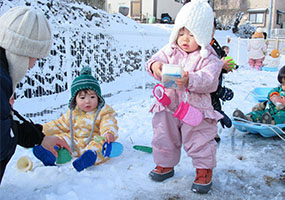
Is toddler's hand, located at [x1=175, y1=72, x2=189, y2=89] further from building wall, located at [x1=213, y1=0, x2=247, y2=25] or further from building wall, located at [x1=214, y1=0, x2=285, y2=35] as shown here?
building wall, located at [x1=214, y1=0, x2=285, y2=35]

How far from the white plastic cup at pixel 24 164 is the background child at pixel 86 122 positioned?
16.1 inches

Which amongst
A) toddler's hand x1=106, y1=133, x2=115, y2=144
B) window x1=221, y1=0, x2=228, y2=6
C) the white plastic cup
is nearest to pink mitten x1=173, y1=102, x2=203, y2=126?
toddler's hand x1=106, y1=133, x2=115, y2=144

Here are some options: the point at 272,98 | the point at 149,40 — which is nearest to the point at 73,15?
the point at 149,40

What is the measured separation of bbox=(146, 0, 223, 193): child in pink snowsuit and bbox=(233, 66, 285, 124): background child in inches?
54.9

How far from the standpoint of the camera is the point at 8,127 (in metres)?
1.54

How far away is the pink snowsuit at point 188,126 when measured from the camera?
2.00 metres

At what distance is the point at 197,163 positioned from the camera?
210 cm

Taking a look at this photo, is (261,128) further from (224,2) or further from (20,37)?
(224,2)

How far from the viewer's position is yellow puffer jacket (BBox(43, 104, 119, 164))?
2.60 m

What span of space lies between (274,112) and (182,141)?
1733 millimetres

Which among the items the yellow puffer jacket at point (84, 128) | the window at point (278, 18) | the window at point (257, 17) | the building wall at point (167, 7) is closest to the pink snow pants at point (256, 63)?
the yellow puffer jacket at point (84, 128)

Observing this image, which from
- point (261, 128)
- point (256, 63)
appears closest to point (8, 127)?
point (261, 128)

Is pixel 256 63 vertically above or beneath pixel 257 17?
beneath

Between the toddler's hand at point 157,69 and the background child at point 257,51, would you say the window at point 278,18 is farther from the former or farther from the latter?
the toddler's hand at point 157,69
